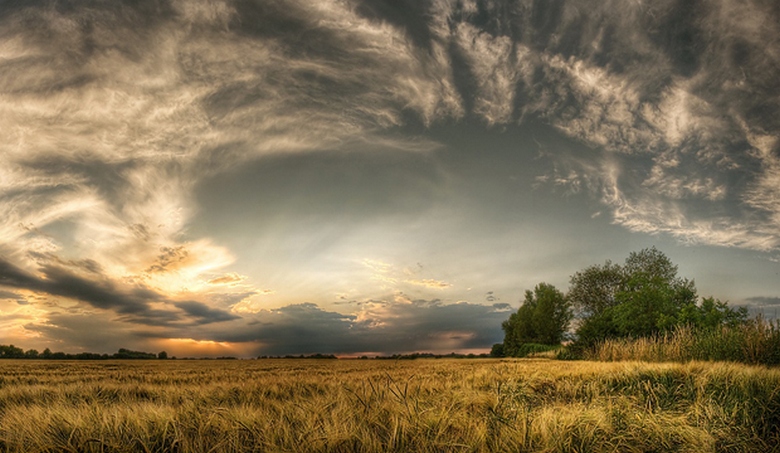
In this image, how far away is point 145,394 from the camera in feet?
20.9

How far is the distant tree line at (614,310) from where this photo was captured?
29.7 meters

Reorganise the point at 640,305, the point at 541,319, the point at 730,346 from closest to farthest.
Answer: the point at 730,346, the point at 640,305, the point at 541,319

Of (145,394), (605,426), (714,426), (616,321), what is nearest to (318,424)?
(605,426)

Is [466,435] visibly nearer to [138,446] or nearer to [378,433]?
[378,433]

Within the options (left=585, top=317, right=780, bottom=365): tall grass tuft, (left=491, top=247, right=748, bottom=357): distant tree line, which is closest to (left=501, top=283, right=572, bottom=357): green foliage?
(left=491, top=247, right=748, bottom=357): distant tree line

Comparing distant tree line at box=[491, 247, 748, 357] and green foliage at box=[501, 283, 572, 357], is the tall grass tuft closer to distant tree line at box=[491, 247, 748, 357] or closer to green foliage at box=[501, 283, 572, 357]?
distant tree line at box=[491, 247, 748, 357]

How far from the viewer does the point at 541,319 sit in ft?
217

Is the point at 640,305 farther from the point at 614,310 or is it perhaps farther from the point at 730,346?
the point at 730,346

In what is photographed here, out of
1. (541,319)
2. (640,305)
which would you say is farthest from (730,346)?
(541,319)

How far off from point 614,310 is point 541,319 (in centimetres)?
2890

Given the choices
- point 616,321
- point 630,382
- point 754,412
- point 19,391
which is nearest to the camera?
point 754,412

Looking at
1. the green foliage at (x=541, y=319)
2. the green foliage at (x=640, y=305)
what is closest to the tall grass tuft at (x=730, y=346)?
the green foliage at (x=640, y=305)

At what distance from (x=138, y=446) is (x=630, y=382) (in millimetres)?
8500

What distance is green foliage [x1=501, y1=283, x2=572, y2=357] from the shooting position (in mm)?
65500
